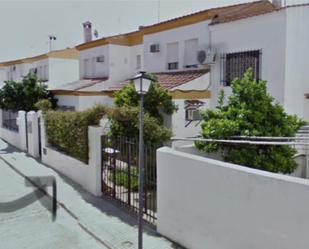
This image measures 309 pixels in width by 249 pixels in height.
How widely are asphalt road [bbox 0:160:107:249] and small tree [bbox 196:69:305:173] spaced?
3.25 metres

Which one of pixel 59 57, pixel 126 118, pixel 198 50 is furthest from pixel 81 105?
pixel 59 57

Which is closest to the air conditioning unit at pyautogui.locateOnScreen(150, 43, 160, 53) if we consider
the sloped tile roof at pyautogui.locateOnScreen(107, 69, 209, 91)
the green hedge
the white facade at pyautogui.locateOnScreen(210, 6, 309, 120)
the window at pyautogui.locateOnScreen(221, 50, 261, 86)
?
the sloped tile roof at pyautogui.locateOnScreen(107, 69, 209, 91)

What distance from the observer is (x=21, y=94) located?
19.4m

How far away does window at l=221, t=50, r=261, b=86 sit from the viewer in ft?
41.6

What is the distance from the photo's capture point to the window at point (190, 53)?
15.3 metres

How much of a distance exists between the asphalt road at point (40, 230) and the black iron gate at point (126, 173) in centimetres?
137

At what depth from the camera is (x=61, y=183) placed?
11.2 meters

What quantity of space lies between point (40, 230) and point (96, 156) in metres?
2.76

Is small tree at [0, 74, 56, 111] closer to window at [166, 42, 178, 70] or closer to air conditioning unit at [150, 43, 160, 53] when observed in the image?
air conditioning unit at [150, 43, 160, 53]

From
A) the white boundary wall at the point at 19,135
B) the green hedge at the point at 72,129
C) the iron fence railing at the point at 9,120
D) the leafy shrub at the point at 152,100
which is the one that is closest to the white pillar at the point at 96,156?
the green hedge at the point at 72,129

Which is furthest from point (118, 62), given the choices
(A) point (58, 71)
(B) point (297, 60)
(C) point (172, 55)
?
(B) point (297, 60)

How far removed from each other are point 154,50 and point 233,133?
10.6 meters

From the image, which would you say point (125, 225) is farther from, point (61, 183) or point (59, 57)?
point (59, 57)

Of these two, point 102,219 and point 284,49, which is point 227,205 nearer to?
point 102,219
